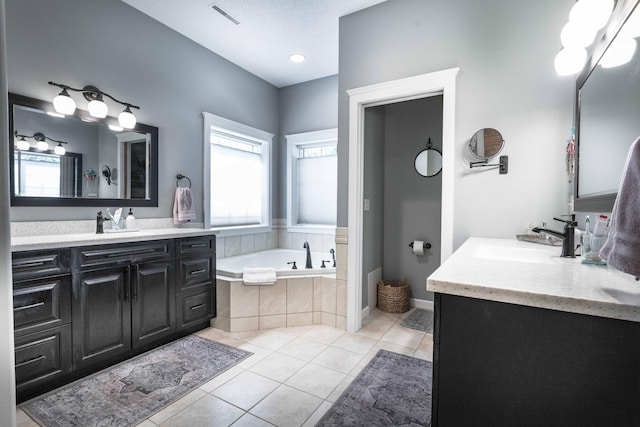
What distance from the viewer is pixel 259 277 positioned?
264cm

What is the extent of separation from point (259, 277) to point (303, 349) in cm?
69

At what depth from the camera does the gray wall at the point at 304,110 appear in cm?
393

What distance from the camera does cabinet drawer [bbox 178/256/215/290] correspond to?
247cm

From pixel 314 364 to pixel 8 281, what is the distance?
6.33 ft

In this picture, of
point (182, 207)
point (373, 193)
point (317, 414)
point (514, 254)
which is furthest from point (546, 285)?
point (182, 207)

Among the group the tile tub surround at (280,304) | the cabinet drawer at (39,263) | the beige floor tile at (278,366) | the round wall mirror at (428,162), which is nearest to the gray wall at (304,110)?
the round wall mirror at (428,162)

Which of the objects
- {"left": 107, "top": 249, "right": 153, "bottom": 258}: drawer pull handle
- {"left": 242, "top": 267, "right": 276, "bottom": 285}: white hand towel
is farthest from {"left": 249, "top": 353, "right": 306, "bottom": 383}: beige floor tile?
{"left": 107, "top": 249, "right": 153, "bottom": 258}: drawer pull handle

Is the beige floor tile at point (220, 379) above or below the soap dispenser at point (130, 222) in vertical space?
below

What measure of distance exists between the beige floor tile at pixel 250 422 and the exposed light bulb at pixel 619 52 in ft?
6.70

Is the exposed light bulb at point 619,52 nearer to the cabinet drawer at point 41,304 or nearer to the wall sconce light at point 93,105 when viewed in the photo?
the cabinet drawer at point 41,304

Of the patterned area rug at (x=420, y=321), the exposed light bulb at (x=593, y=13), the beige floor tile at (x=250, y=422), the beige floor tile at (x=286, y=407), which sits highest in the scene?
the exposed light bulb at (x=593, y=13)

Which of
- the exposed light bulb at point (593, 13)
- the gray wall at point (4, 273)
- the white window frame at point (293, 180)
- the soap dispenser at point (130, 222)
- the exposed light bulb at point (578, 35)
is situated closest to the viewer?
the gray wall at point (4, 273)

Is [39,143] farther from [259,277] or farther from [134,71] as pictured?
[259,277]

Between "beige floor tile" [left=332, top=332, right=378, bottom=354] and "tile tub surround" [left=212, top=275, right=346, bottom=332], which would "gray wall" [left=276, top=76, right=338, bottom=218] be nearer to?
"tile tub surround" [left=212, top=275, right=346, bottom=332]
